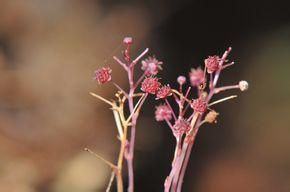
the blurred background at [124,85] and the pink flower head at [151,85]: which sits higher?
the blurred background at [124,85]

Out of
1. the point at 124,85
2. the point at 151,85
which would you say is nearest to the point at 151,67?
the point at 151,85

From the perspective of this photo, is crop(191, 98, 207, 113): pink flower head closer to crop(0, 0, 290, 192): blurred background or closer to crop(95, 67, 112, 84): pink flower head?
crop(95, 67, 112, 84): pink flower head

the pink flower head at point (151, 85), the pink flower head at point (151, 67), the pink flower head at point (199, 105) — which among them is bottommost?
the pink flower head at point (199, 105)

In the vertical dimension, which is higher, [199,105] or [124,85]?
[124,85]

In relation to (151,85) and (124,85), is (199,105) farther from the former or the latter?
(124,85)

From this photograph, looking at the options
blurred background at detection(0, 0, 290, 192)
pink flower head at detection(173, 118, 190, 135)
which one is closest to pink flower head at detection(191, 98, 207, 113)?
pink flower head at detection(173, 118, 190, 135)

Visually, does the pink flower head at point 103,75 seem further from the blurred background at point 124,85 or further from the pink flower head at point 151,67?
the blurred background at point 124,85

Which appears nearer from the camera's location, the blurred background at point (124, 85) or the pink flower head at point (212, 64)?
the pink flower head at point (212, 64)

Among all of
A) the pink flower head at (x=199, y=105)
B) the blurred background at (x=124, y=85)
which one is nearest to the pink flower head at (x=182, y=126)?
the pink flower head at (x=199, y=105)

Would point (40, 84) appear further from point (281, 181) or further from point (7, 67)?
point (281, 181)
